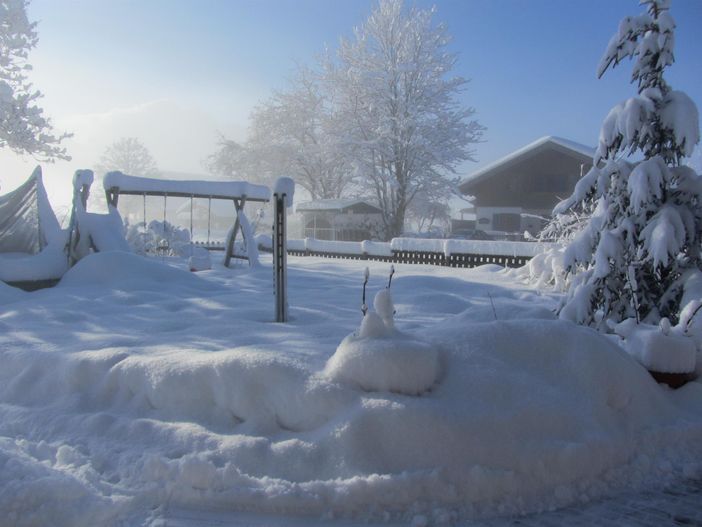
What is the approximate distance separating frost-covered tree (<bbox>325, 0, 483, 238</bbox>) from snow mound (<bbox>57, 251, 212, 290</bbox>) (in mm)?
17205

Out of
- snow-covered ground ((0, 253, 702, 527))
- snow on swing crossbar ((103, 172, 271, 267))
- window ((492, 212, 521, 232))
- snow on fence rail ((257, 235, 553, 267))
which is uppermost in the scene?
window ((492, 212, 521, 232))

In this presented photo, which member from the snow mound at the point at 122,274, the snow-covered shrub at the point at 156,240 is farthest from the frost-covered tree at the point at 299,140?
the snow mound at the point at 122,274

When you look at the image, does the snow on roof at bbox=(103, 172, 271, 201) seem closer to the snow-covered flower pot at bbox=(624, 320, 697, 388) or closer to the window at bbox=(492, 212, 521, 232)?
the snow-covered flower pot at bbox=(624, 320, 697, 388)

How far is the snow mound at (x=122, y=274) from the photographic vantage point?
801 cm

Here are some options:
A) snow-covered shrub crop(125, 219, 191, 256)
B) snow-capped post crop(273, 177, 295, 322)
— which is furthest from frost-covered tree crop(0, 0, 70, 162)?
snow-capped post crop(273, 177, 295, 322)

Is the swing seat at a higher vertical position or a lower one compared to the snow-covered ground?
higher

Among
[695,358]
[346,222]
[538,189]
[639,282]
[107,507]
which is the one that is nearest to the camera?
[107,507]

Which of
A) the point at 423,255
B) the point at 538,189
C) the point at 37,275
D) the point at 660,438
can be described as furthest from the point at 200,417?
the point at 538,189

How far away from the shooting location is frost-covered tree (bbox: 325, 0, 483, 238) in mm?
24219

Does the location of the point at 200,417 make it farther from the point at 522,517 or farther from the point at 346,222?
the point at 346,222

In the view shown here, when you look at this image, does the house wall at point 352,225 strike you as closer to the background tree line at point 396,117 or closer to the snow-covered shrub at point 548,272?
the background tree line at point 396,117

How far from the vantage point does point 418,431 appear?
252cm

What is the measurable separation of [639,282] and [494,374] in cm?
263

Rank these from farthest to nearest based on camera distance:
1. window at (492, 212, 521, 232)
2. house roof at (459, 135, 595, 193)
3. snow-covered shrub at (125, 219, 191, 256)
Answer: window at (492, 212, 521, 232)
house roof at (459, 135, 595, 193)
snow-covered shrub at (125, 219, 191, 256)
